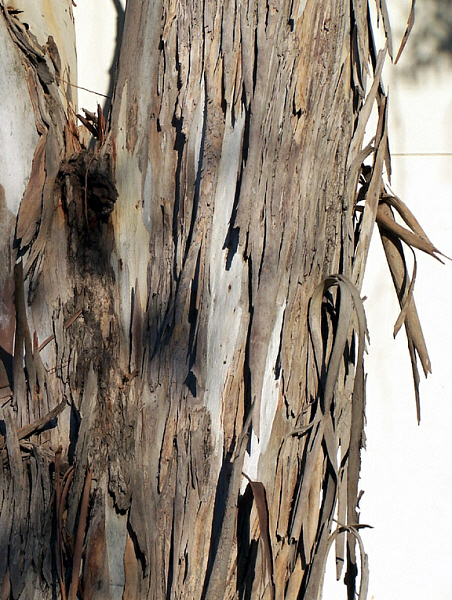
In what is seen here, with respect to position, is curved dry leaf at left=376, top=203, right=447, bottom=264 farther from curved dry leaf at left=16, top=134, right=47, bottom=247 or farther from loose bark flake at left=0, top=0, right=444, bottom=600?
curved dry leaf at left=16, top=134, right=47, bottom=247

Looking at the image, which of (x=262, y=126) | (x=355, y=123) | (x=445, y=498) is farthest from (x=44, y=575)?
(x=445, y=498)

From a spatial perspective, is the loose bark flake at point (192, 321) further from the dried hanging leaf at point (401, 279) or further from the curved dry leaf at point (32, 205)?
the dried hanging leaf at point (401, 279)

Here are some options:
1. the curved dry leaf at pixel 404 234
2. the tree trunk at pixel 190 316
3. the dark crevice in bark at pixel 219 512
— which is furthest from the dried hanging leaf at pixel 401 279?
the dark crevice in bark at pixel 219 512

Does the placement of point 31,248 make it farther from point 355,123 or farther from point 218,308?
point 355,123

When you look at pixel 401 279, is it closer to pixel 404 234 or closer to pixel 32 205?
pixel 404 234

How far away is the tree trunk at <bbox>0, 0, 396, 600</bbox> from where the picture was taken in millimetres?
919

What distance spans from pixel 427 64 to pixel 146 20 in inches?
37.6

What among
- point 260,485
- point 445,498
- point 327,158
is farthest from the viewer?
point 445,498

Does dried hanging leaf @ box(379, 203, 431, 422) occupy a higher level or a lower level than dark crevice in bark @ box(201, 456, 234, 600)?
higher

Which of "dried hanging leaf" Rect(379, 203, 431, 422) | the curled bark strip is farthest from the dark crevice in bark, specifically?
"dried hanging leaf" Rect(379, 203, 431, 422)

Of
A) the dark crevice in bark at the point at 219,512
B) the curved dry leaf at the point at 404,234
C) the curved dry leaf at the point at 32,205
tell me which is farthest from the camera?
the curved dry leaf at the point at 404,234

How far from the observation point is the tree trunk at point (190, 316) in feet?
3.01

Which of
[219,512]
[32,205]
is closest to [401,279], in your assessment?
[219,512]

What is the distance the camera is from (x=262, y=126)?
36.9 inches
